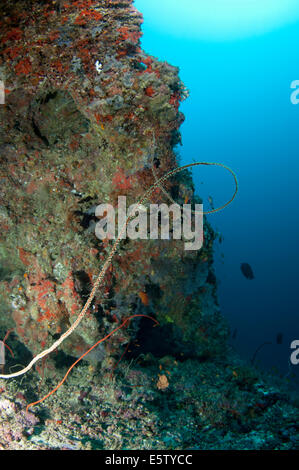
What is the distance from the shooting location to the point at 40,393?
398 cm

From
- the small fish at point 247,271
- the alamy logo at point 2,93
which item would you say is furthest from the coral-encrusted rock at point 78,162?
the small fish at point 247,271

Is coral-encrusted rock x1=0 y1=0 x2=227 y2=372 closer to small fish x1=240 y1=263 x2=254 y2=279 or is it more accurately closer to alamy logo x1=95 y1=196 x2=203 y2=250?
alamy logo x1=95 y1=196 x2=203 y2=250

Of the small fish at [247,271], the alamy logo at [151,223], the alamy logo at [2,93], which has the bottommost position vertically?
the small fish at [247,271]

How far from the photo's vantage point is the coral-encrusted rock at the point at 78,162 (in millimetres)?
3219

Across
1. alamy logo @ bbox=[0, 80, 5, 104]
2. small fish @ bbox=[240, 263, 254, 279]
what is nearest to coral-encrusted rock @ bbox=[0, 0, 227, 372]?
alamy logo @ bbox=[0, 80, 5, 104]

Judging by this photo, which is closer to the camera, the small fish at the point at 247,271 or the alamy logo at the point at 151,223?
the alamy logo at the point at 151,223

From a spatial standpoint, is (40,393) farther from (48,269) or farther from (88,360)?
(48,269)

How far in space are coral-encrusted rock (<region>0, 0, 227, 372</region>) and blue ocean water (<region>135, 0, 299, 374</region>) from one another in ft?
122

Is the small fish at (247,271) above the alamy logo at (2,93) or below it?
below

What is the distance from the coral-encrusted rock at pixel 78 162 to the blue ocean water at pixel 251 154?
37.1 metres

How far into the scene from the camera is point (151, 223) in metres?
4.44

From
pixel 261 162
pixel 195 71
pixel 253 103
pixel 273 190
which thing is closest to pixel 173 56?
pixel 195 71

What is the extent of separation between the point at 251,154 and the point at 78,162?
119869 mm

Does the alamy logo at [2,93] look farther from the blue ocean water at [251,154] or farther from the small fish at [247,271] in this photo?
the blue ocean water at [251,154]
